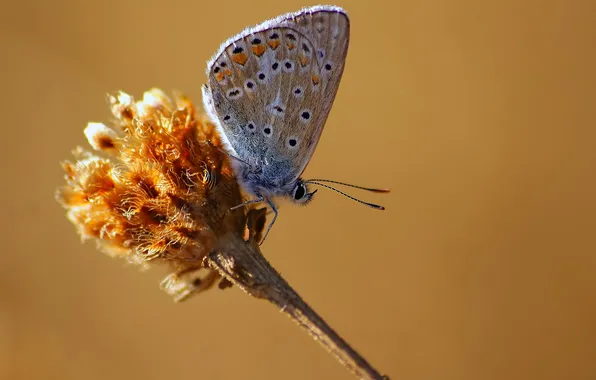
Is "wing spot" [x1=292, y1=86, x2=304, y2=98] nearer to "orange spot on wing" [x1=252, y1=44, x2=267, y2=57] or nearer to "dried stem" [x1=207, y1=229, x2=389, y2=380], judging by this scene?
"orange spot on wing" [x1=252, y1=44, x2=267, y2=57]

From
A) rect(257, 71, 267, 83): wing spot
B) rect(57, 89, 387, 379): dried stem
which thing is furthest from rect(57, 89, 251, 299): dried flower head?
rect(257, 71, 267, 83): wing spot

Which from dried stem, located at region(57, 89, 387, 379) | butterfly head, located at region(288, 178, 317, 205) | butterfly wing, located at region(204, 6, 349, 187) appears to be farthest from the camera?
butterfly head, located at region(288, 178, 317, 205)

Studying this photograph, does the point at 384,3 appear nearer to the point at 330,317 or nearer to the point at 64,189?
the point at 330,317

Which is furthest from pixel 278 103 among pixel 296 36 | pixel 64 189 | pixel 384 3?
pixel 384 3

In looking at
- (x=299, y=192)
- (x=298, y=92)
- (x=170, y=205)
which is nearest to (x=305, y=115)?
(x=298, y=92)

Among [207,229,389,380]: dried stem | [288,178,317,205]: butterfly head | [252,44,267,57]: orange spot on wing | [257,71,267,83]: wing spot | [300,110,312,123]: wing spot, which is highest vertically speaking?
[252,44,267,57]: orange spot on wing

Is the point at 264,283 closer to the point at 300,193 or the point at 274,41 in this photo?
the point at 300,193

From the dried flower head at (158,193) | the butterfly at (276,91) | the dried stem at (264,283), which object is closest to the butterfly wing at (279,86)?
the butterfly at (276,91)
